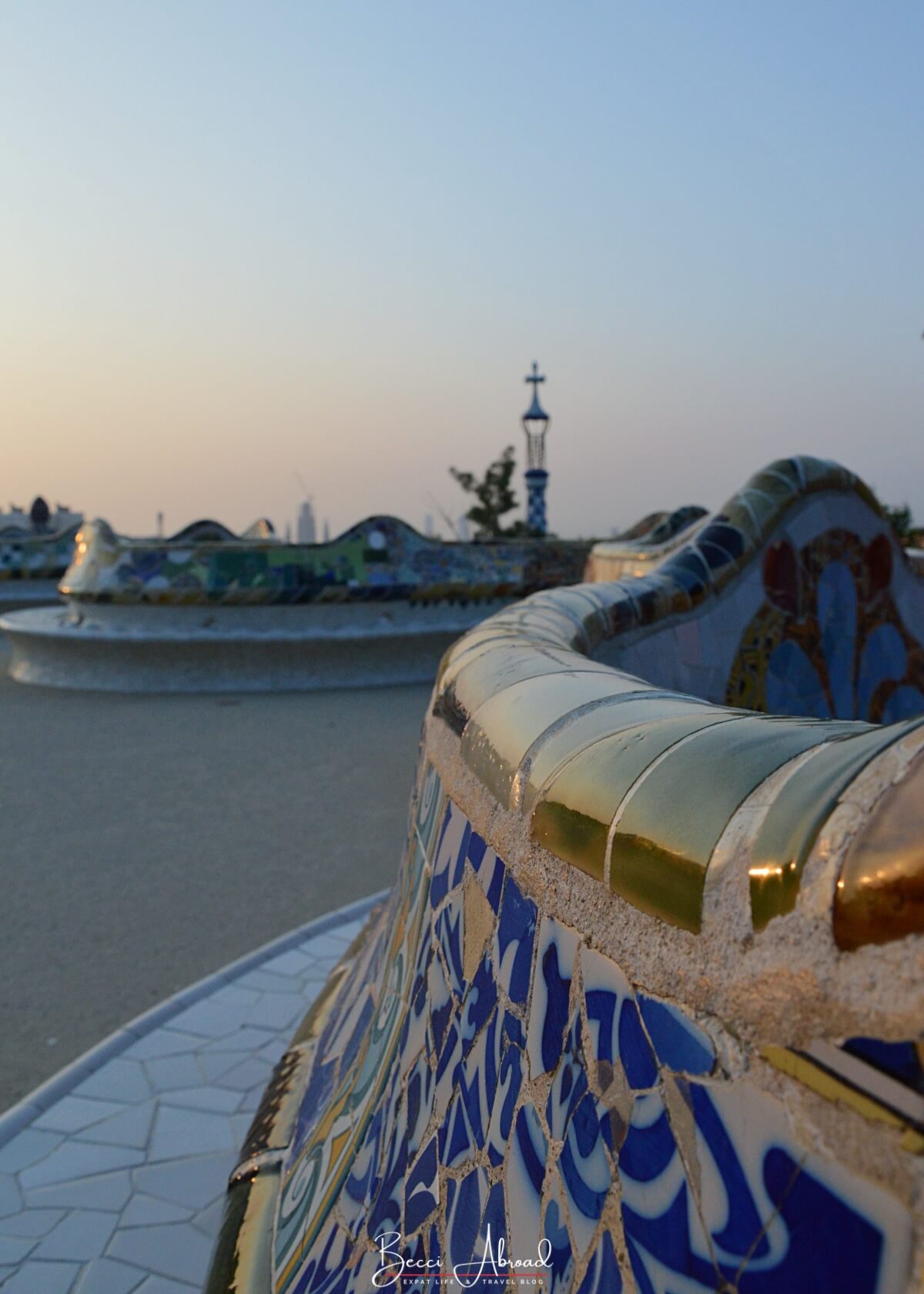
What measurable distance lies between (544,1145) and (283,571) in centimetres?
915

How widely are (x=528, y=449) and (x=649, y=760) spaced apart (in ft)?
60.4

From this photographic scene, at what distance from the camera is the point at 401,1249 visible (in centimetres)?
112

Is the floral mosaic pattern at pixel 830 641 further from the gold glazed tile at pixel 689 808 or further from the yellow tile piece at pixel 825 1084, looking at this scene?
the yellow tile piece at pixel 825 1084

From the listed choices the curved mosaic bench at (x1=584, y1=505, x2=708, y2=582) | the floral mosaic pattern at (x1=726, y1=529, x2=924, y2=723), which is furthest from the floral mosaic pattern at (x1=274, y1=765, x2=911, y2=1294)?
the curved mosaic bench at (x1=584, y1=505, x2=708, y2=582)

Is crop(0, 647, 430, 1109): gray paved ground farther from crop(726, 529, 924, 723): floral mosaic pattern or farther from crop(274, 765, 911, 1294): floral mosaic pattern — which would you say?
crop(726, 529, 924, 723): floral mosaic pattern

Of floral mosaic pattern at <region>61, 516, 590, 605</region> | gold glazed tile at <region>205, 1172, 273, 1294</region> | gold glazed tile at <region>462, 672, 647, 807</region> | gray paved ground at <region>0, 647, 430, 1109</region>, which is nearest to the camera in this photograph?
gold glazed tile at <region>462, 672, 647, 807</region>

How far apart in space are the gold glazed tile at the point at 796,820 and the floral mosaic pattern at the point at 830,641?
224 cm

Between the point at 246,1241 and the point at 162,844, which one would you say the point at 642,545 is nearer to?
the point at 162,844

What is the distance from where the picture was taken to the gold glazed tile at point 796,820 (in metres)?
0.59

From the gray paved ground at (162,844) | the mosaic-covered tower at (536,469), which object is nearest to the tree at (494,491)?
the mosaic-covered tower at (536,469)

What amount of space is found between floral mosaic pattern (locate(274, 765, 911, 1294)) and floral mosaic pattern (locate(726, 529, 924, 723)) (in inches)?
65.7

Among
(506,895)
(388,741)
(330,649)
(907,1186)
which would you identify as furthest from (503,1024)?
(330,649)
